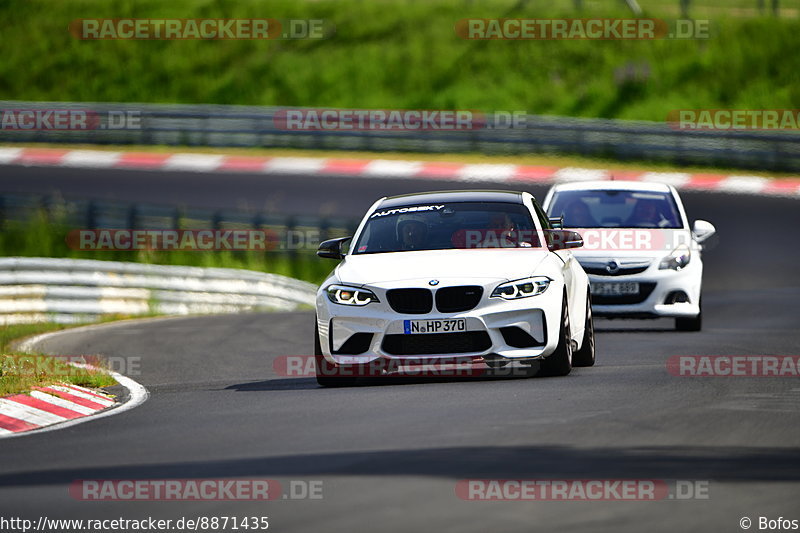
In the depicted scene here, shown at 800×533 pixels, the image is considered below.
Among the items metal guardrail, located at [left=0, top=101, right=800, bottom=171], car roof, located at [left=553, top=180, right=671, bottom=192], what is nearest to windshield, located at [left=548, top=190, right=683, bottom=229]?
car roof, located at [left=553, top=180, right=671, bottom=192]

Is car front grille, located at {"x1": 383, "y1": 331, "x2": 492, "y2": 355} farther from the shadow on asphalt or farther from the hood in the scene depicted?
the shadow on asphalt

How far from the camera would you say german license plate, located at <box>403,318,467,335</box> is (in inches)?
418

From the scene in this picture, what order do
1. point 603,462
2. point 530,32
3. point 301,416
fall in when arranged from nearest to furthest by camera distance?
point 603,462
point 301,416
point 530,32

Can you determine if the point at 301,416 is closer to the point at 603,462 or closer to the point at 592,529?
the point at 603,462

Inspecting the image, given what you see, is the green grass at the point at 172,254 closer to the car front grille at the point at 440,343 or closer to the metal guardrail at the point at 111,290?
the metal guardrail at the point at 111,290

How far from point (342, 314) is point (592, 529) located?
513 centimetres

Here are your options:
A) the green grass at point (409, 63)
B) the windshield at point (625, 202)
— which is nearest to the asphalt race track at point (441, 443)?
the windshield at point (625, 202)

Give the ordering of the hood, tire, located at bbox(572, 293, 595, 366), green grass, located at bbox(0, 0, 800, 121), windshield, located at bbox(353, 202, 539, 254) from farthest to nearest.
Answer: green grass, located at bbox(0, 0, 800, 121), tire, located at bbox(572, 293, 595, 366), windshield, located at bbox(353, 202, 539, 254), the hood

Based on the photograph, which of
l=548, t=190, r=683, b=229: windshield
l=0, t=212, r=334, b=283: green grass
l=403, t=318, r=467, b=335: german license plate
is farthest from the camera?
l=0, t=212, r=334, b=283: green grass

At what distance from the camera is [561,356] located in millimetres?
11031

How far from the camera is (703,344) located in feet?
47.7

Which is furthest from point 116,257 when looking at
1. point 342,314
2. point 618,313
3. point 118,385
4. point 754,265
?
point 342,314

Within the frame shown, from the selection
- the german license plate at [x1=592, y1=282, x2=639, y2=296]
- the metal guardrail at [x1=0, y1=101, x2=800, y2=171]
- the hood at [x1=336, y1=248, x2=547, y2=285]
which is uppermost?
the metal guardrail at [x1=0, y1=101, x2=800, y2=171]

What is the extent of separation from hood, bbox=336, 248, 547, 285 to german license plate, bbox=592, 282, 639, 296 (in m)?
4.74
